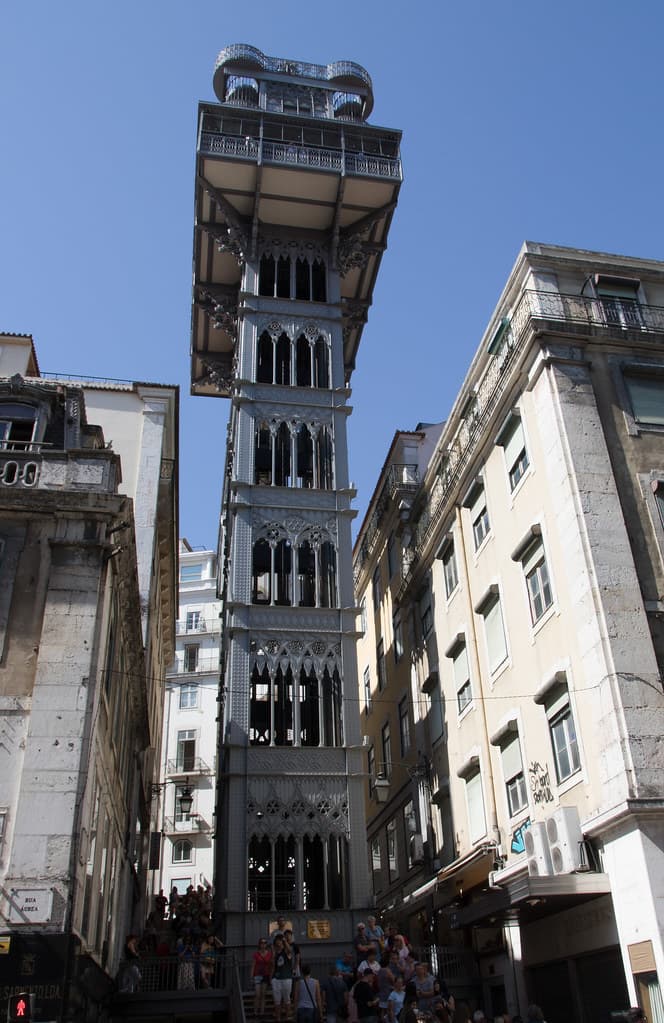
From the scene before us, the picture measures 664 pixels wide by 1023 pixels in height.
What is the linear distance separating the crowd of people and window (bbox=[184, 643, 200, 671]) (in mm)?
51524

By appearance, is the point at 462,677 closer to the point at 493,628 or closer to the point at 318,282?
the point at 493,628

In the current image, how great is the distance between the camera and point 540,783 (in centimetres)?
2083

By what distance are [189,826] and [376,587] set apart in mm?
27974

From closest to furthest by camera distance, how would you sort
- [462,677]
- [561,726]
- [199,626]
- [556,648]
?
1. [561,726]
2. [556,648]
3. [462,677]
4. [199,626]

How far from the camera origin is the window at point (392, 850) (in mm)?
33688

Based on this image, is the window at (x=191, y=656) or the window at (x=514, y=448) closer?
the window at (x=514, y=448)

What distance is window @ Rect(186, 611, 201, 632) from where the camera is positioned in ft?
235

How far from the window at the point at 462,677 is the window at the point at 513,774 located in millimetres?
3020

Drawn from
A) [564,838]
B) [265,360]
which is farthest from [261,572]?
[564,838]

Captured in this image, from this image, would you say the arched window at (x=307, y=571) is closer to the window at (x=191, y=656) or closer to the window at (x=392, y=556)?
the window at (x=392, y=556)

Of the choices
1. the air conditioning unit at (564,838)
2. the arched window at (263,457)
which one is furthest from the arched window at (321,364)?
the air conditioning unit at (564,838)

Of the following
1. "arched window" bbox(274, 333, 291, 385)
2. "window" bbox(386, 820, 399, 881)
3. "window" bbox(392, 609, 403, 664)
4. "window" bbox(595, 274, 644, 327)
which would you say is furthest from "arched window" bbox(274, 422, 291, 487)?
"window" bbox(386, 820, 399, 881)

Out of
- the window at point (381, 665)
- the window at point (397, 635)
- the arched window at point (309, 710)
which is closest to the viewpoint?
the arched window at point (309, 710)

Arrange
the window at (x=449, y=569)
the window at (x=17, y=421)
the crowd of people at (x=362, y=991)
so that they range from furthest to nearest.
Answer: the window at (x=449, y=569) < the window at (x=17, y=421) < the crowd of people at (x=362, y=991)
